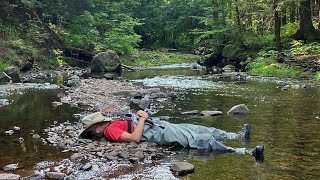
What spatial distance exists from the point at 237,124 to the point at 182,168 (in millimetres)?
3994

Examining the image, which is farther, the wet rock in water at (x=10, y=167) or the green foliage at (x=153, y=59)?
the green foliage at (x=153, y=59)

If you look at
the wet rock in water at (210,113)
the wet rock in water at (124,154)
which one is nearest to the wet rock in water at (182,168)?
the wet rock in water at (124,154)

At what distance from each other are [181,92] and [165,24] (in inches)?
1801

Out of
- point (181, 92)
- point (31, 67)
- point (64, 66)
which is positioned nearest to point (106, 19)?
point (64, 66)

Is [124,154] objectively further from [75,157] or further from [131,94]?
[131,94]

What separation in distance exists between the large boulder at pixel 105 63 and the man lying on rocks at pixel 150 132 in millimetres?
21801

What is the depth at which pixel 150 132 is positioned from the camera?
26.1 ft

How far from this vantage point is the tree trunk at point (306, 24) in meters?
26.3

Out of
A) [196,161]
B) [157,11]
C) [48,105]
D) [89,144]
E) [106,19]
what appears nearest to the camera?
[196,161]

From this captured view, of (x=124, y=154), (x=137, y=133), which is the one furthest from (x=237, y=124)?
(x=124, y=154)

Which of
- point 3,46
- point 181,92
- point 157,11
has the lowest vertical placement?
point 181,92

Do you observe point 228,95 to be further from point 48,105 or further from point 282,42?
point 282,42

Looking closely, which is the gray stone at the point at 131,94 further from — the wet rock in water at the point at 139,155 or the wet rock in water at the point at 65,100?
the wet rock in water at the point at 139,155

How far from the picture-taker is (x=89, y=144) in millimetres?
7734
